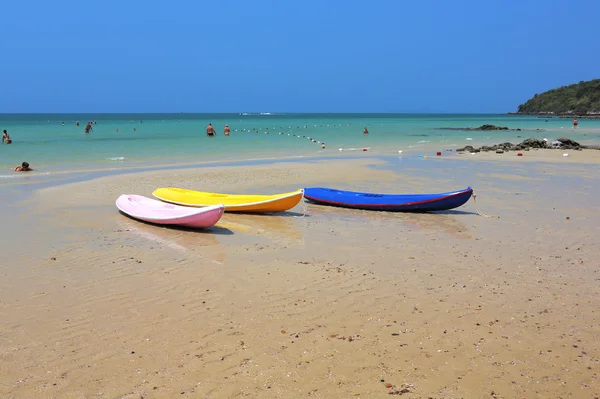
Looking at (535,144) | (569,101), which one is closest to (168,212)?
(535,144)

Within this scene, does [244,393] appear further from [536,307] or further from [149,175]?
[149,175]

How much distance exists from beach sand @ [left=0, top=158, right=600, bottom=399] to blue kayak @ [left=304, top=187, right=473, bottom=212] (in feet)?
0.88

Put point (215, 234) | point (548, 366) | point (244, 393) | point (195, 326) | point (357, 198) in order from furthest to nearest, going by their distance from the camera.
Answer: point (357, 198) → point (215, 234) → point (195, 326) → point (548, 366) → point (244, 393)

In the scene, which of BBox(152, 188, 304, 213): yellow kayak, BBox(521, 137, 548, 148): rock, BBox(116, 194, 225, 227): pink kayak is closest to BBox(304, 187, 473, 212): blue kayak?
BBox(152, 188, 304, 213): yellow kayak

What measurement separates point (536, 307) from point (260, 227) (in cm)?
579

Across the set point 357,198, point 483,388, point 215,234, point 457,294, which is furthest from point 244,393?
point 357,198

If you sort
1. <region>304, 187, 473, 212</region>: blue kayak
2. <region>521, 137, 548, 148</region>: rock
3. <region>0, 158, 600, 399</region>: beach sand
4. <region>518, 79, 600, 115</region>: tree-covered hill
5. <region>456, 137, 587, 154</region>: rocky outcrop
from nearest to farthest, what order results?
<region>0, 158, 600, 399</region>: beach sand < <region>304, 187, 473, 212</region>: blue kayak < <region>456, 137, 587, 154</region>: rocky outcrop < <region>521, 137, 548, 148</region>: rock < <region>518, 79, 600, 115</region>: tree-covered hill

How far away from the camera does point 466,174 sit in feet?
64.2

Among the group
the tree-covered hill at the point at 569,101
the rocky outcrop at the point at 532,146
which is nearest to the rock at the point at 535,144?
the rocky outcrop at the point at 532,146

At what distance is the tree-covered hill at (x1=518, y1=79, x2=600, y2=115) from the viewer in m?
133

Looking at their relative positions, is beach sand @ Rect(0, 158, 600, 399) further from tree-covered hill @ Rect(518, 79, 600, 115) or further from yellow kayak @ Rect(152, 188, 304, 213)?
tree-covered hill @ Rect(518, 79, 600, 115)

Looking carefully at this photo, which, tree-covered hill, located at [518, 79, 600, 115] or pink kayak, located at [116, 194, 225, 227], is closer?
pink kayak, located at [116, 194, 225, 227]

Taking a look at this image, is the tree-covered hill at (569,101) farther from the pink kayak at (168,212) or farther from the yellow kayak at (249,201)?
the pink kayak at (168,212)

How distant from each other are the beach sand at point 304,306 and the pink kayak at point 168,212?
0.79 ft
